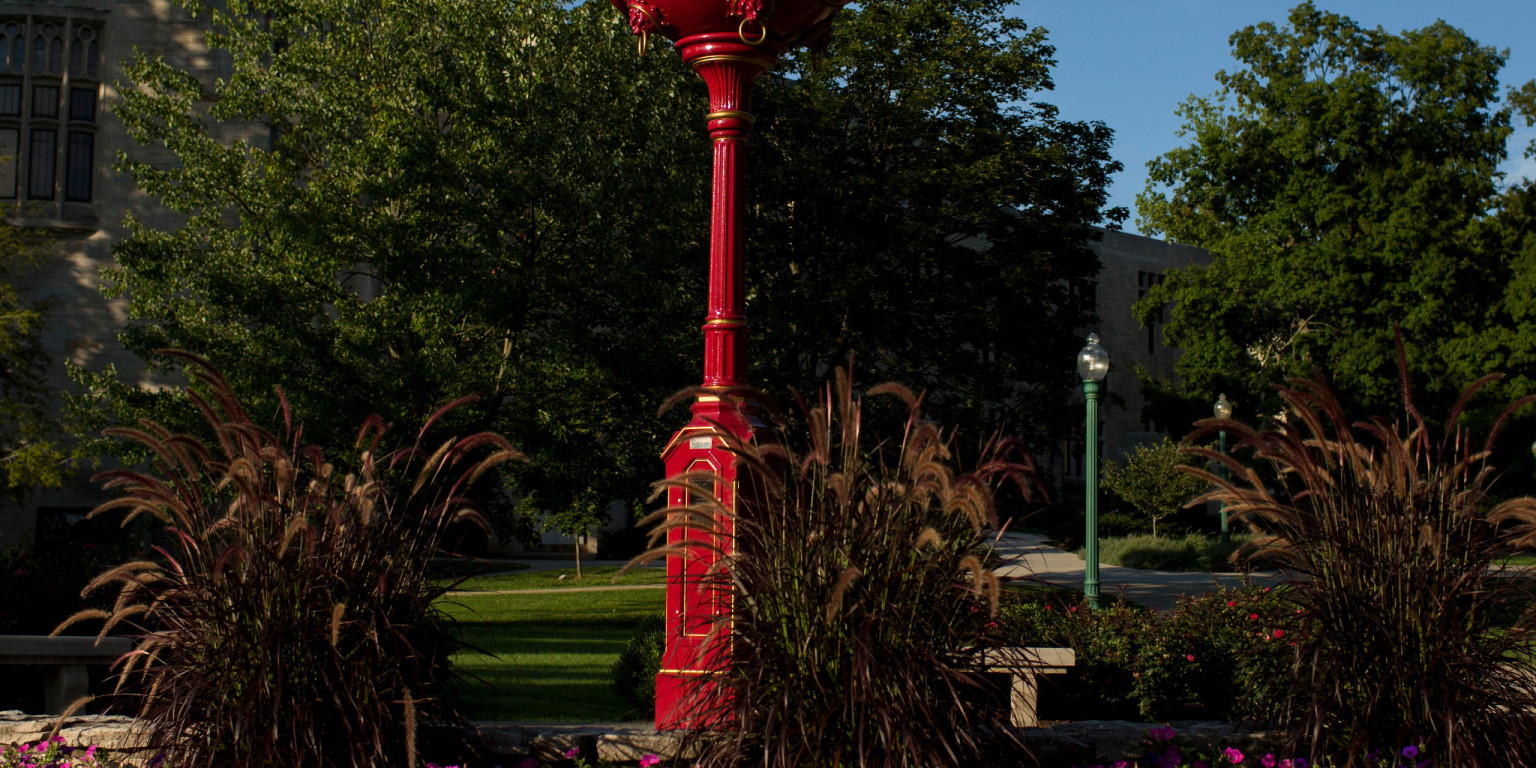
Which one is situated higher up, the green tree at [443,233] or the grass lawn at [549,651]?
the green tree at [443,233]

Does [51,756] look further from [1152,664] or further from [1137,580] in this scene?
[1137,580]

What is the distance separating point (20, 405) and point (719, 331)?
22592mm

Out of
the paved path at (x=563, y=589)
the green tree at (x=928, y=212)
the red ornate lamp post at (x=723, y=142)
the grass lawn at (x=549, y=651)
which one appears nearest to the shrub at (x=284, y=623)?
the grass lawn at (x=549, y=651)

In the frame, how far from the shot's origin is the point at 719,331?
6293mm

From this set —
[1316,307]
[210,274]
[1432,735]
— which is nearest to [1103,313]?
[1316,307]

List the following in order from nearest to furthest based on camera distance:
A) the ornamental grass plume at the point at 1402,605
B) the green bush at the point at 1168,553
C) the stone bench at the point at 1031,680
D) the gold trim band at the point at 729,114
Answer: the ornamental grass plume at the point at 1402,605
the stone bench at the point at 1031,680
the gold trim band at the point at 729,114
the green bush at the point at 1168,553

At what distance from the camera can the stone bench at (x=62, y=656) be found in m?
7.43

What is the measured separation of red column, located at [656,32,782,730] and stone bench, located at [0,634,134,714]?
12.0ft

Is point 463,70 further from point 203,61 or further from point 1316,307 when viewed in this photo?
point 1316,307

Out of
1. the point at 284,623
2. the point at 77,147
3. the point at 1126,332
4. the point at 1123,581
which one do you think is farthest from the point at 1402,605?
the point at 1126,332

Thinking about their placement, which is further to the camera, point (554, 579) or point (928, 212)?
point (554, 579)

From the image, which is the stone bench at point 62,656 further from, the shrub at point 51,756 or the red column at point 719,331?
the red column at point 719,331

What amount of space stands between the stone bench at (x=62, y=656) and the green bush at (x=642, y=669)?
3079 millimetres

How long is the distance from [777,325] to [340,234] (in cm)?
747
